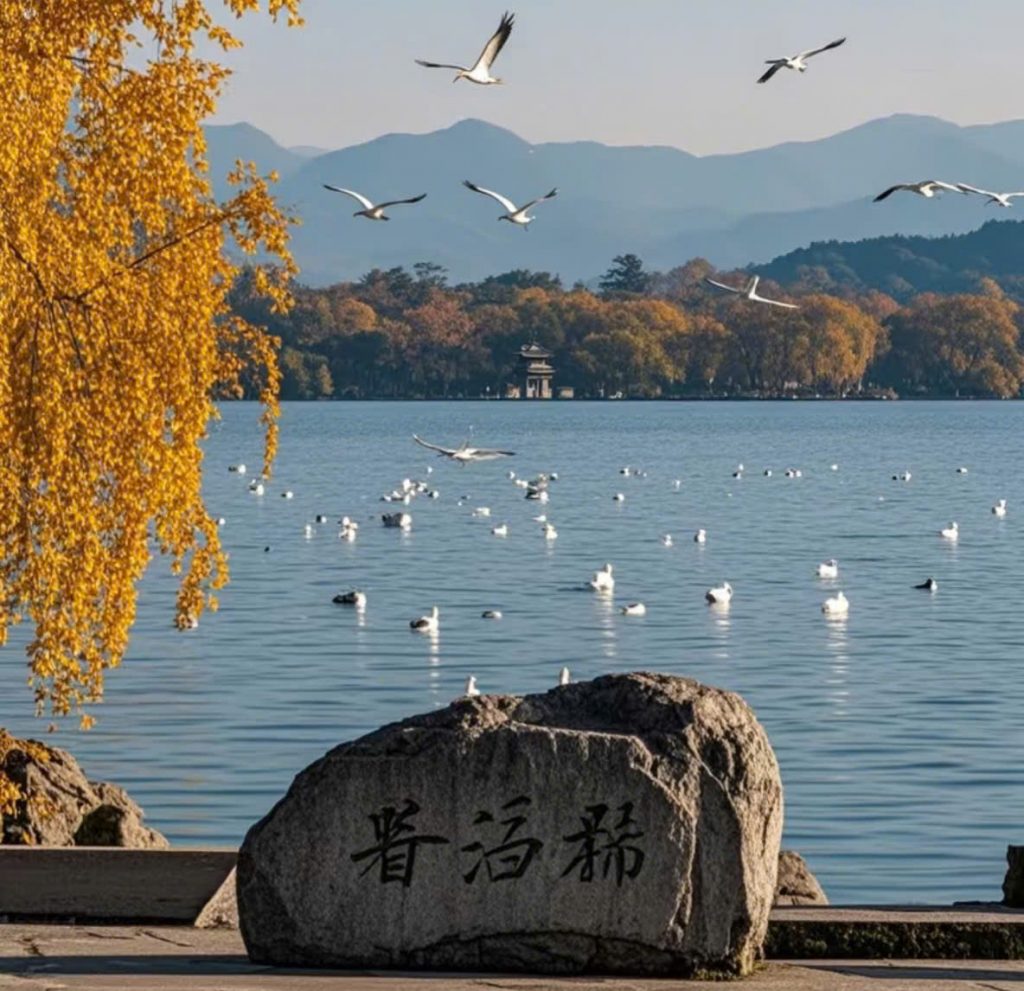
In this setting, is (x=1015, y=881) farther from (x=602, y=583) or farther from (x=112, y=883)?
(x=602, y=583)

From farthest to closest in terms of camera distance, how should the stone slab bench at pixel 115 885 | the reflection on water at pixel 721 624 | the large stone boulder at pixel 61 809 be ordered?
1. the reflection on water at pixel 721 624
2. the large stone boulder at pixel 61 809
3. the stone slab bench at pixel 115 885

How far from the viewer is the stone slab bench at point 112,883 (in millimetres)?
12211

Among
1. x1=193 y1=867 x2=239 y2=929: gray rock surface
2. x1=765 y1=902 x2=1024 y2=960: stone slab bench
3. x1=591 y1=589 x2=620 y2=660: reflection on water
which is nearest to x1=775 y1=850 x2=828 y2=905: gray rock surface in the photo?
x1=765 y1=902 x2=1024 y2=960: stone slab bench

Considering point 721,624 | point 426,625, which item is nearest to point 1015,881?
point 426,625

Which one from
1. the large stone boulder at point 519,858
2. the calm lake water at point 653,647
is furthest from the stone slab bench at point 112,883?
the calm lake water at point 653,647

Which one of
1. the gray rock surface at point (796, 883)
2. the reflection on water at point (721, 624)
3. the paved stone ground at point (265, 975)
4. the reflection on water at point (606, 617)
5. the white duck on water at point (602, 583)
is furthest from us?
the white duck on water at point (602, 583)

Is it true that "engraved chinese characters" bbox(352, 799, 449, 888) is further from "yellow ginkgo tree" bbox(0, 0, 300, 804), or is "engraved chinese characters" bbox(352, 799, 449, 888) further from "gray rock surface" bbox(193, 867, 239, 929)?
"yellow ginkgo tree" bbox(0, 0, 300, 804)

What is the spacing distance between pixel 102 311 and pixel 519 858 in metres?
6.25

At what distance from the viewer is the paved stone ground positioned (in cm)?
948

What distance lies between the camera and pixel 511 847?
10086mm

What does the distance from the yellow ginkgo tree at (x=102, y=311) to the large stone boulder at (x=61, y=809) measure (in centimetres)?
48

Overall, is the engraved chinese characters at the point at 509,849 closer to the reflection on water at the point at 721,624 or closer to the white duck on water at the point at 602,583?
the reflection on water at the point at 721,624

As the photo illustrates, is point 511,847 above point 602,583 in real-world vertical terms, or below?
above

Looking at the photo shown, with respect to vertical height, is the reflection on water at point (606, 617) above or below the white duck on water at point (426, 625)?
below
